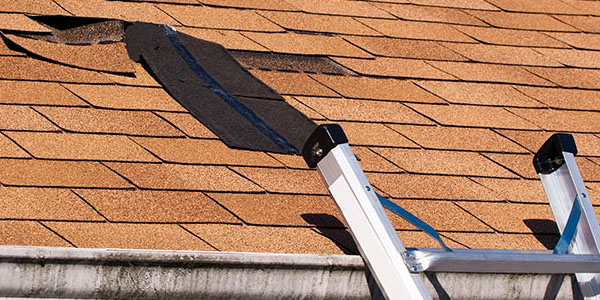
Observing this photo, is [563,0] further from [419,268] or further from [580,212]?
[419,268]

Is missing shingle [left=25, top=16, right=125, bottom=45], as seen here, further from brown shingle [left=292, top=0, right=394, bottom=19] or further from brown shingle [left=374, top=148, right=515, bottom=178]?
brown shingle [left=374, top=148, right=515, bottom=178]

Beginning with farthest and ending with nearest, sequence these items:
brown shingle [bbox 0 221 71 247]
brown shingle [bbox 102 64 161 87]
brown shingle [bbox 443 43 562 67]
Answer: brown shingle [bbox 443 43 562 67] < brown shingle [bbox 102 64 161 87] < brown shingle [bbox 0 221 71 247]

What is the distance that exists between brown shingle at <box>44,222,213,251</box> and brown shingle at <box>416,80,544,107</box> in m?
1.69

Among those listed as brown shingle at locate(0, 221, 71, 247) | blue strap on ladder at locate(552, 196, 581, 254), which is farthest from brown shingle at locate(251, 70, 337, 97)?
brown shingle at locate(0, 221, 71, 247)

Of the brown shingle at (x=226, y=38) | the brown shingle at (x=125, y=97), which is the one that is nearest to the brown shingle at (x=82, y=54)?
the brown shingle at (x=125, y=97)

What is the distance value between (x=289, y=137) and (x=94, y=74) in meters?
0.83

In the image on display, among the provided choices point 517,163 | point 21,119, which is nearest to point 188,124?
point 21,119

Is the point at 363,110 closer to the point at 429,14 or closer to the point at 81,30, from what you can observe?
the point at 429,14

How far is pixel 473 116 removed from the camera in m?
4.22

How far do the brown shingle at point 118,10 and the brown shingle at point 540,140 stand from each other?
1.57 m

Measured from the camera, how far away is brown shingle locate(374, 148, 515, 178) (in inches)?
149

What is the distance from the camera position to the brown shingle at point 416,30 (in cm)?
477

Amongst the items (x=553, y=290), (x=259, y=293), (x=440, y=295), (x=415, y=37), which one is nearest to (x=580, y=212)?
(x=553, y=290)

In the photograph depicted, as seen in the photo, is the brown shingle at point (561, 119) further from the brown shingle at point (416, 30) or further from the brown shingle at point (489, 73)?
the brown shingle at point (416, 30)
